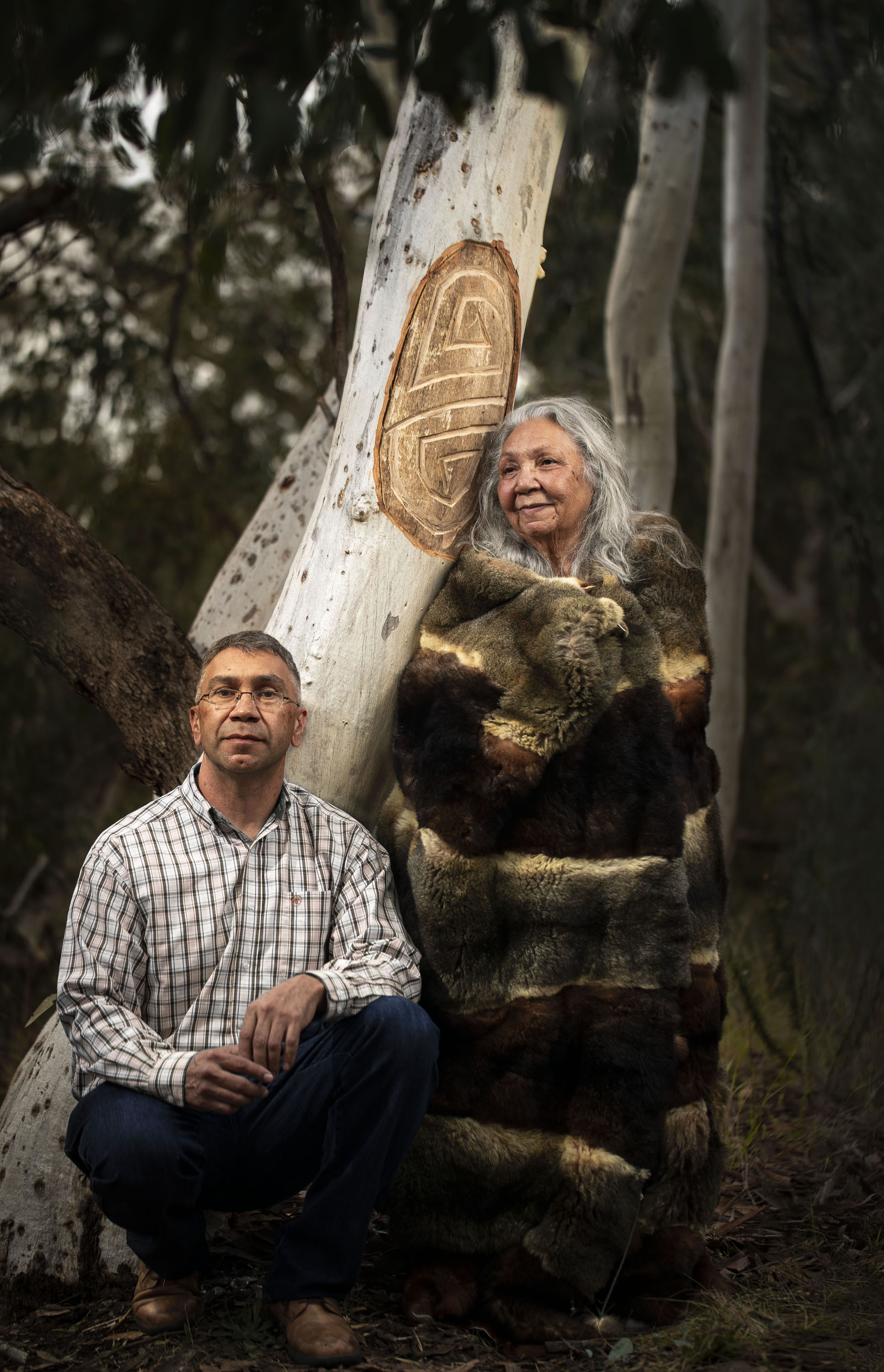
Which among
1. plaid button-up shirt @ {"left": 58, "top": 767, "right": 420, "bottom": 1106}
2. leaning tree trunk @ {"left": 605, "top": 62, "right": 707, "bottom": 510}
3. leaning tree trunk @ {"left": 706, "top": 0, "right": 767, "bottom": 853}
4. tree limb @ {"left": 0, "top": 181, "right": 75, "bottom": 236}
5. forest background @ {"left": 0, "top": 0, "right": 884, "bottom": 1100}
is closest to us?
plaid button-up shirt @ {"left": 58, "top": 767, "right": 420, "bottom": 1106}

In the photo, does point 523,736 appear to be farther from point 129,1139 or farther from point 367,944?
point 129,1139

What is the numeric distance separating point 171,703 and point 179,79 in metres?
1.51

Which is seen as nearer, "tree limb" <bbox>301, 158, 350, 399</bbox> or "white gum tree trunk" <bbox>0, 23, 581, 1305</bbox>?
"white gum tree trunk" <bbox>0, 23, 581, 1305</bbox>

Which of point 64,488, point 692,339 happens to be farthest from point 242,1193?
point 692,339

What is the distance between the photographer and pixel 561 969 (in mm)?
2482

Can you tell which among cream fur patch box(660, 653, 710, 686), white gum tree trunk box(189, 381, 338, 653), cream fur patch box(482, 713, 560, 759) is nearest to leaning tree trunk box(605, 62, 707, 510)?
white gum tree trunk box(189, 381, 338, 653)

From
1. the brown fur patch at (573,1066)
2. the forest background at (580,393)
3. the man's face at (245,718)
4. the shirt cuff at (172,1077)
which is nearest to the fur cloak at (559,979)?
the brown fur patch at (573,1066)

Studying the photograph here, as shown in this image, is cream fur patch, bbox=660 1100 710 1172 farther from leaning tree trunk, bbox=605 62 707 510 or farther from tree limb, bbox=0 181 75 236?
tree limb, bbox=0 181 75 236

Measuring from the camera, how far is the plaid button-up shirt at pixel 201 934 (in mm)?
2268

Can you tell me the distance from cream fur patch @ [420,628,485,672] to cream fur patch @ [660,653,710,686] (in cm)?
43

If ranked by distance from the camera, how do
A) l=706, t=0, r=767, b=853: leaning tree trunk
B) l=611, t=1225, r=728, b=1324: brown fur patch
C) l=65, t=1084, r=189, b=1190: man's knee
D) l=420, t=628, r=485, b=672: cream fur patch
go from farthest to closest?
l=706, t=0, r=767, b=853: leaning tree trunk < l=420, t=628, r=485, b=672: cream fur patch < l=611, t=1225, r=728, b=1324: brown fur patch < l=65, t=1084, r=189, b=1190: man's knee

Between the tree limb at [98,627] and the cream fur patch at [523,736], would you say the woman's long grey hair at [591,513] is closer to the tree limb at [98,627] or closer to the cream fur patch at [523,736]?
the cream fur patch at [523,736]

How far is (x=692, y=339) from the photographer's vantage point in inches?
471

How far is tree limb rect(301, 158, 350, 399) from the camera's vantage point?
358cm
